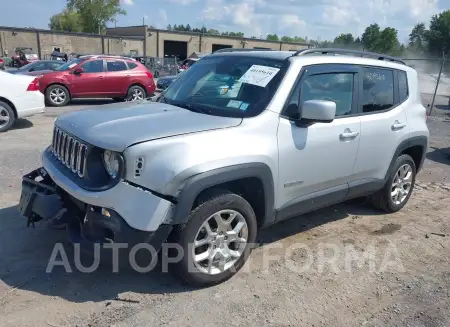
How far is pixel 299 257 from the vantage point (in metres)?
3.93

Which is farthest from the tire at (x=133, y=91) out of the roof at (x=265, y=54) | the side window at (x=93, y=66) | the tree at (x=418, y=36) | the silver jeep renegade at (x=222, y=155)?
the tree at (x=418, y=36)

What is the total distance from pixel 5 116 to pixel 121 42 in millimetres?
46066

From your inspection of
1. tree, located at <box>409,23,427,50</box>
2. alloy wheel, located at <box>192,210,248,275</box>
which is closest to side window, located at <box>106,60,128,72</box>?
alloy wheel, located at <box>192,210,248,275</box>

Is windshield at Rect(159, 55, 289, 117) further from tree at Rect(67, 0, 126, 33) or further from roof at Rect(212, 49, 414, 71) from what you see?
tree at Rect(67, 0, 126, 33)

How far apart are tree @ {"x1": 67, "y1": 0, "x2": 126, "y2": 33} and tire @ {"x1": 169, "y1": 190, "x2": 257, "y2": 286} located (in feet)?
252

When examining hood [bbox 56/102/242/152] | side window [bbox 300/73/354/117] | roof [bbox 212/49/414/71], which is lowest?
hood [bbox 56/102/242/152]

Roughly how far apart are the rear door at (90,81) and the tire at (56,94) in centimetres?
24

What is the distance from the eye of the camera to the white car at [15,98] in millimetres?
8414

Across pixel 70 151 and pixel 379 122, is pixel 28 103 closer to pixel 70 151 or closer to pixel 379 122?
pixel 70 151

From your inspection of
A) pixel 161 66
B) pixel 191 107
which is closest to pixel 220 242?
pixel 191 107

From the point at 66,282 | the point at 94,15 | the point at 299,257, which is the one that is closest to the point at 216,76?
the point at 299,257

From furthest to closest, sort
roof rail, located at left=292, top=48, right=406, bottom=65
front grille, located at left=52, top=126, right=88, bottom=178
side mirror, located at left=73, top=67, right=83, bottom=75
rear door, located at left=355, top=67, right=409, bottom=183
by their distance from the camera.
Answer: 1. side mirror, located at left=73, top=67, right=83, bottom=75
2. rear door, located at left=355, top=67, right=409, bottom=183
3. roof rail, located at left=292, top=48, right=406, bottom=65
4. front grille, located at left=52, top=126, right=88, bottom=178

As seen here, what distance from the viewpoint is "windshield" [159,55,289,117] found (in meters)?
3.54

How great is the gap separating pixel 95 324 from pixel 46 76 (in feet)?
37.1
